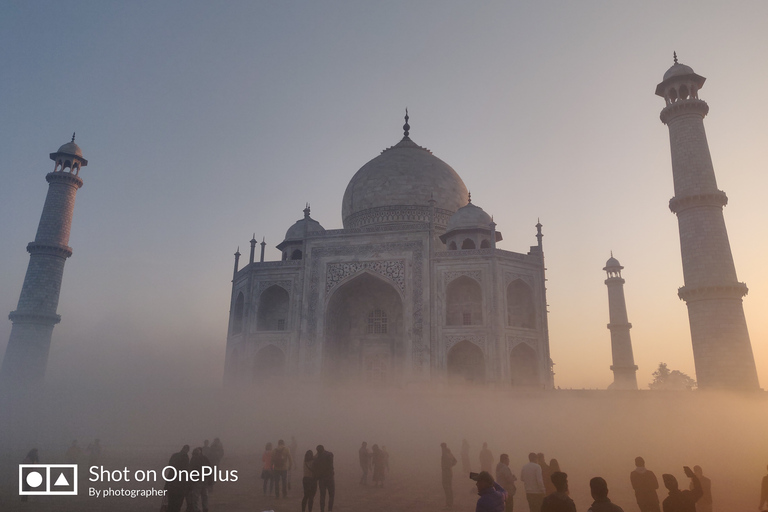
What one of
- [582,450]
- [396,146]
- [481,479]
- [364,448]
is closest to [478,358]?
[582,450]

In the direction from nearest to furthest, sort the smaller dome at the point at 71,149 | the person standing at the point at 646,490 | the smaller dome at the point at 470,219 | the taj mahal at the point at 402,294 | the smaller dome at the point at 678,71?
the person standing at the point at 646,490 → the taj mahal at the point at 402,294 → the smaller dome at the point at 678,71 → the smaller dome at the point at 470,219 → the smaller dome at the point at 71,149

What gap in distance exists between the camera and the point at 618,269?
1336 inches

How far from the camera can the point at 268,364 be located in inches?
989

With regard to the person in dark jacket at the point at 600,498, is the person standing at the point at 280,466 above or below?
below

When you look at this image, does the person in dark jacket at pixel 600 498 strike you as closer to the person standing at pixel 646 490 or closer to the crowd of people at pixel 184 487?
the person standing at pixel 646 490

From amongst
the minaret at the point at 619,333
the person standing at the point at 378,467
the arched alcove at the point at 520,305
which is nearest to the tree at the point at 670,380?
the minaret at the point at 619,333

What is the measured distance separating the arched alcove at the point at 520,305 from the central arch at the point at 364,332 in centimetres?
522

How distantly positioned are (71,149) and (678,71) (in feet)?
99.6

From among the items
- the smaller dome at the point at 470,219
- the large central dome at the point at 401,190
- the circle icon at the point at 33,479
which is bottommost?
the circle icon at the point at 33,479

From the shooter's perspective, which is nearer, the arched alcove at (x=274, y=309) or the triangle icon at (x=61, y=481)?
the triangle icon at (x=61, y=481)

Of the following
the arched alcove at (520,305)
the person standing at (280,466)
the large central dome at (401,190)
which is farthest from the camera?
the large central dome at (401,190)

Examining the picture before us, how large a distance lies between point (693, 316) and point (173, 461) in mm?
18257

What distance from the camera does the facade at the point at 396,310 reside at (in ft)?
73.0

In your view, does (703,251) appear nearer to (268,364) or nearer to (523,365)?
(523,365)
